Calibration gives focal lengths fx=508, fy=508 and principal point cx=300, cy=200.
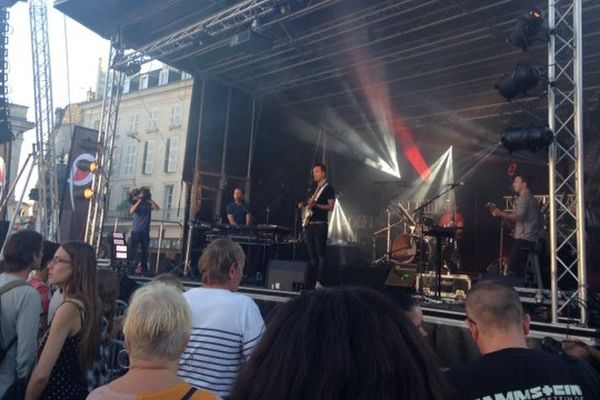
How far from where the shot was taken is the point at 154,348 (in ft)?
5.29

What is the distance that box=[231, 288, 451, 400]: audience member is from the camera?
2.92ft

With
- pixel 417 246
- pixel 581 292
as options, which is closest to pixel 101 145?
pixel 417 246

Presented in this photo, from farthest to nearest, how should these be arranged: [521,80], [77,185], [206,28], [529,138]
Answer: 1. [77,185]
2. [206,28]
3. [521,80]
4. [529,138]

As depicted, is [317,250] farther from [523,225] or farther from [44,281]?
[44,281]

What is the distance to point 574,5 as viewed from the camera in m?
5.54

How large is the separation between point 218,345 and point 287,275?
5011 mm

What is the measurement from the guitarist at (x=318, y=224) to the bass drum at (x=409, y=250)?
11.5 feet

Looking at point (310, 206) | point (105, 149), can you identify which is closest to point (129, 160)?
point (105, 149)

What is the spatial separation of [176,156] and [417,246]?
91.1 ft

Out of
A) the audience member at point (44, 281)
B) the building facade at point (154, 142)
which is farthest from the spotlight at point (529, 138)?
the building facade at point (154, 142)

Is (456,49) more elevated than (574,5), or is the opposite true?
(456,49)

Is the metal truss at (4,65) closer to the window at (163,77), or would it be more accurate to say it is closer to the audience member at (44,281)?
the audience member at (44,281)

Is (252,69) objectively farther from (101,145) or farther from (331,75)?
(101,145)

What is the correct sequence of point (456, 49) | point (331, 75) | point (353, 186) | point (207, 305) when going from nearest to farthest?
1. point (207, 305)
2. point (456, 49)
3. point (331, 75)
4. point (353, 186)
